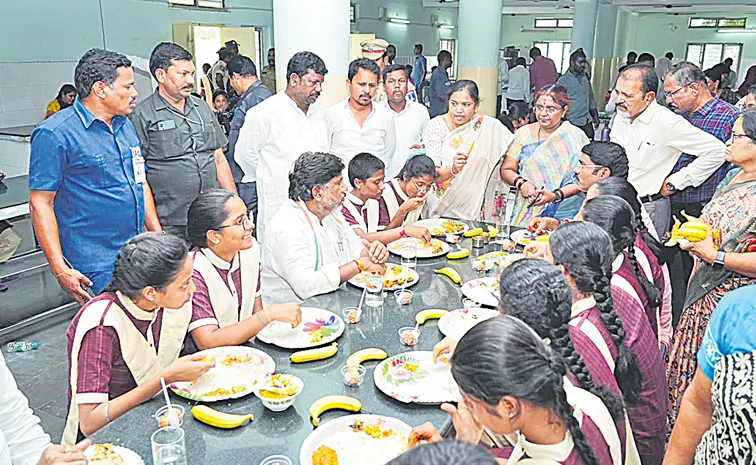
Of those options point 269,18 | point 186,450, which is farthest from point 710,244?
point 269,18

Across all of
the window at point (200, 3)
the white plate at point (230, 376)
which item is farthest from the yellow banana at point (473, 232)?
the window at point (200, 3)

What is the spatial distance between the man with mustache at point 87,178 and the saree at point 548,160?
2363 millimetres

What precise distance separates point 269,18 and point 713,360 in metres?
9.96

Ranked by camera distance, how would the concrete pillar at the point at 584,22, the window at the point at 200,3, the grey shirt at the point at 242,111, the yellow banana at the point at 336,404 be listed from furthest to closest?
1. the concrete pillar at the point at 584,22
2. the window at the point at 200,3
3. the grey shirt at the point at 242,111
4. the yellow banana at the point at 336,404

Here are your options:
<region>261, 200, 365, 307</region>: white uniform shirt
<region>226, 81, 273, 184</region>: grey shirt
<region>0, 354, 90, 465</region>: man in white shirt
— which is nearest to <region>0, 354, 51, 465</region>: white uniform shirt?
<region>0, 354, 90, 465</region>: man in white shirt

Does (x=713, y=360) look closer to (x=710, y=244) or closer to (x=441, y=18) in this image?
(x=710, y=244)

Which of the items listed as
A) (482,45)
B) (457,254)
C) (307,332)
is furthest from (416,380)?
(482,45)

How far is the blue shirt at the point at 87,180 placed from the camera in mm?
2543

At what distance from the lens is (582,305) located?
6.06ft

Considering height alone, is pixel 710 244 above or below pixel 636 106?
below

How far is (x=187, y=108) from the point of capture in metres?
3.44

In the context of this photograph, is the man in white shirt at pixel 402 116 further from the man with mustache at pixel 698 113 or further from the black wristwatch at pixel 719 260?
A: the black wristwatch at pixel 719 260

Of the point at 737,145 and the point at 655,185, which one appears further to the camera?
the point at 655,185

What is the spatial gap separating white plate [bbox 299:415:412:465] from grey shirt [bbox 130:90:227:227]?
7.19ft
